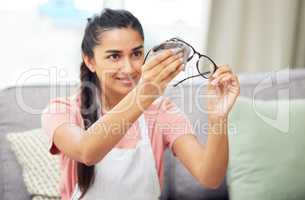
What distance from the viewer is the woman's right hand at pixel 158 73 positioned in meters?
0.92

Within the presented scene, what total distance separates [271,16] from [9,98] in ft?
3.58

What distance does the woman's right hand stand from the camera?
918mm

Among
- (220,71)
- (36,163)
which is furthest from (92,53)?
(36,163)

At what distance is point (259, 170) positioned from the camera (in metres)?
1.44

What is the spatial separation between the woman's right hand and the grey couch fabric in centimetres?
63

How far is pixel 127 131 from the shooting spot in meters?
1.08

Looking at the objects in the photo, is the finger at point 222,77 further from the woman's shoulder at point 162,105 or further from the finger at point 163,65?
the woman's shoulder at point 162,105

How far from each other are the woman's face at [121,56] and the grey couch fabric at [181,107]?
47cm

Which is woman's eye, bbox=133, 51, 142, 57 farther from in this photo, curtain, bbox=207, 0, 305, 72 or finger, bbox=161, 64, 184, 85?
curtain, bbox=207, 0, 305, 72

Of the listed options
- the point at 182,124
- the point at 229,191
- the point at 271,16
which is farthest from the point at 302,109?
the point at 271,16

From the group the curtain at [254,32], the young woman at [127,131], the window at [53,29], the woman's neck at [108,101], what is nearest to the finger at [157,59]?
the young woman at [127,131]

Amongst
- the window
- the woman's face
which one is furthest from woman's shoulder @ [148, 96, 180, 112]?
the window

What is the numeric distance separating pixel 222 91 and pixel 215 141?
0.12 meters

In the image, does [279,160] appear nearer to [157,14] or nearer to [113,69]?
[113,69]
